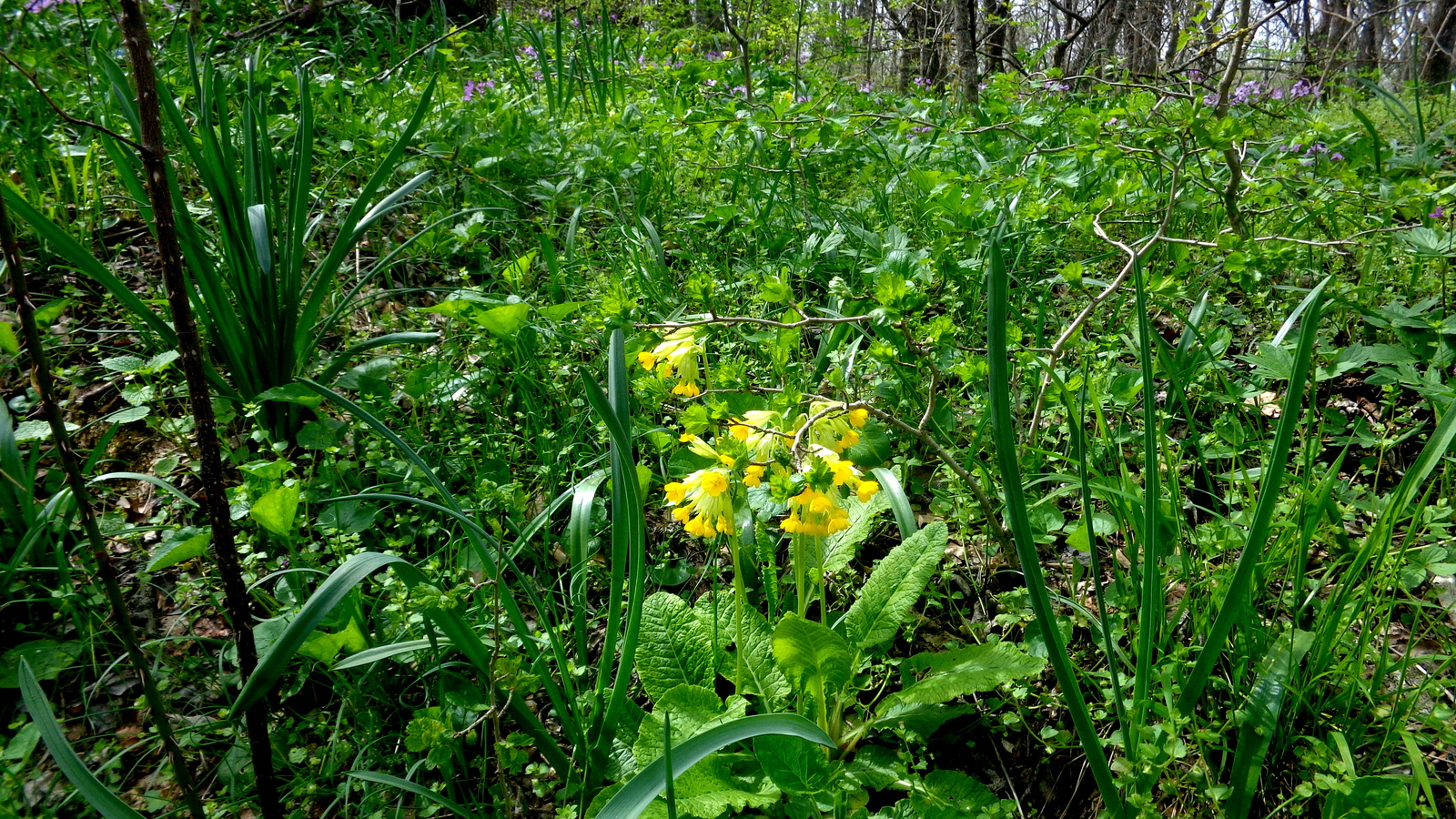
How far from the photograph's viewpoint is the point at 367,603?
54.0 inches

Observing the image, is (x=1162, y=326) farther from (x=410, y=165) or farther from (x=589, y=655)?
(x=410, y=165)

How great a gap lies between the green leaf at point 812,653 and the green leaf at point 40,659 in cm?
119

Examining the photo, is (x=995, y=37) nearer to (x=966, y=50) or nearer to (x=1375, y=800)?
(x=966, y=50)

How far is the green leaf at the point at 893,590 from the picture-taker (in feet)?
3.79

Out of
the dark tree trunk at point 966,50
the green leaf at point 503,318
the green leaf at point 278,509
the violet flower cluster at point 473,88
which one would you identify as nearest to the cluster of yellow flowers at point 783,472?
the green leaf at point 278,509

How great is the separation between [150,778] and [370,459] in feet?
2.11

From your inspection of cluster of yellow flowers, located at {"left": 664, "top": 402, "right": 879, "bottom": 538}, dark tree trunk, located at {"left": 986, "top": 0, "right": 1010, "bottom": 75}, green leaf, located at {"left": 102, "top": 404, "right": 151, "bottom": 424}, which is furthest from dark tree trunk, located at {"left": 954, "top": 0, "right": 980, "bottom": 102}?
green leaf, located at {"left": 102, "top": 404, "right": 151, "bottom": 424}

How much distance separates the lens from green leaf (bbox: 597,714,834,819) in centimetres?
79

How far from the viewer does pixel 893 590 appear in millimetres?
1179

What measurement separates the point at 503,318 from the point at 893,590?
108cm

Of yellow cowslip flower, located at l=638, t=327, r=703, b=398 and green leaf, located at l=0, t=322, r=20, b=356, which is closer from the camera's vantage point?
yellow cowslip flower, located at l=638, t=327, r=703, b=398

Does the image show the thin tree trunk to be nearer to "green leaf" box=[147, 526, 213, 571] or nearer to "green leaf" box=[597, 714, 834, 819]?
"green leaf" box=[147, 526, 213, 571]

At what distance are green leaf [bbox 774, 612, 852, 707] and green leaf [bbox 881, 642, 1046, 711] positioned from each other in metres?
0.14

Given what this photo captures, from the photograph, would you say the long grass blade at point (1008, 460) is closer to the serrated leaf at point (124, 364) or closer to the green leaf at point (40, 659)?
the green leaf at point (40, 659)
